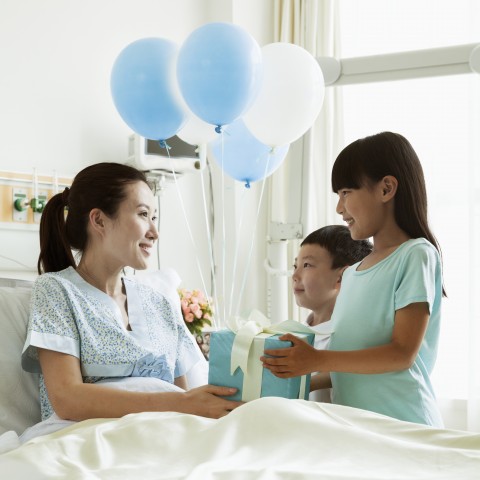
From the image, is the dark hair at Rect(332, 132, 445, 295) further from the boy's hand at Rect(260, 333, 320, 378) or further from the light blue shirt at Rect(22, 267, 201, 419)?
the light blue shirt at Rect(22, 267, 201, 419)

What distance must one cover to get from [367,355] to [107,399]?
0.61 metres

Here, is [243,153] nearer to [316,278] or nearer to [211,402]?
[316,278]

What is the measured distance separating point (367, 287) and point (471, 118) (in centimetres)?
176

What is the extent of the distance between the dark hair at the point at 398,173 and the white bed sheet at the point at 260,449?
0.55 metres

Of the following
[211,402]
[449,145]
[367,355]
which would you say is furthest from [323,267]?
[449,145]

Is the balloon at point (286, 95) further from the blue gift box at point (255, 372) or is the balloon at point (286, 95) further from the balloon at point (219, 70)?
the blue gift box at point (255, 372)

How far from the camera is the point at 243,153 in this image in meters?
2.46

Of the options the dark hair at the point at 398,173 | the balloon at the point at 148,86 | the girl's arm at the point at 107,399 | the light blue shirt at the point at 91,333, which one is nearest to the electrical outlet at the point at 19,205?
the balloon at the point at 148,86

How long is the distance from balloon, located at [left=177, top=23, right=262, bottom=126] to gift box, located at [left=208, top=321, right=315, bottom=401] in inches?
29.9

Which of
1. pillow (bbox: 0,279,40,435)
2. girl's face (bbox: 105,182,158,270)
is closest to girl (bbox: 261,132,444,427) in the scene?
girl's face (bbox: 105,182,158,270)

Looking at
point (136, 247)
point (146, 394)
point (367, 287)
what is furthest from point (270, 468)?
point (136, 247)

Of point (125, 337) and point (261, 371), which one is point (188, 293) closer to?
point (125, 337)

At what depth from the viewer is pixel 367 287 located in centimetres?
170

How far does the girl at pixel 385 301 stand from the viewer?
1557 millimetres
